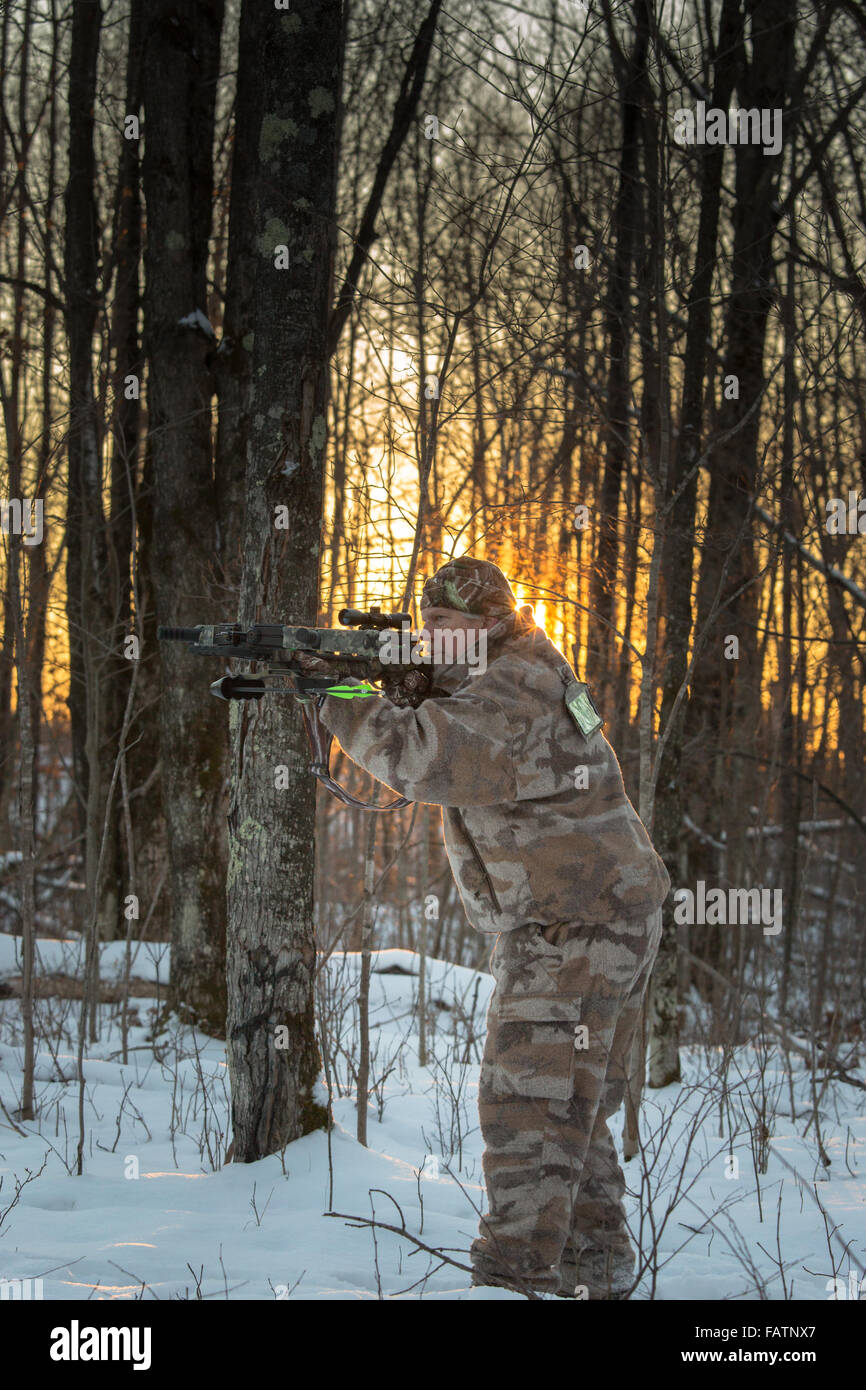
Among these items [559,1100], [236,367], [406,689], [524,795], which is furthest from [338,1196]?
[236,367]

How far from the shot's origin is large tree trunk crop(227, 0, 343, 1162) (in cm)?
381

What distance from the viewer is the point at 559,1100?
2807 millimetres

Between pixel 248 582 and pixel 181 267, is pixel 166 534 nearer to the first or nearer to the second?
pixel 181 267

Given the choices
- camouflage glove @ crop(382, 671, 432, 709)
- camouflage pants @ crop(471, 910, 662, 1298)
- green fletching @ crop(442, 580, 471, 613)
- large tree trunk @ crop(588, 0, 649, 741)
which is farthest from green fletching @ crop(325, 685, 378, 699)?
large tree trunk @ crop(588, 0, 649, 741)

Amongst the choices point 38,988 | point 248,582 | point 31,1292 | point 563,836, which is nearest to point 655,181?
point 248,582

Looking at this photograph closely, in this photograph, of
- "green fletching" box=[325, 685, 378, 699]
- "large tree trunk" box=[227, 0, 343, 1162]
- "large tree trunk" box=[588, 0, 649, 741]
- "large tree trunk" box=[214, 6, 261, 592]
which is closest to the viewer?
"green fletching" box=[325, 685, 378, 699]

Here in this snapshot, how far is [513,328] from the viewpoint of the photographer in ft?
14.7

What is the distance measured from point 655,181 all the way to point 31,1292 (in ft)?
15.4

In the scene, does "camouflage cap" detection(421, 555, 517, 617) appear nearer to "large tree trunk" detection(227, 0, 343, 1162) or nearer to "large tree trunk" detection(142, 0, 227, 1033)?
"large tree trunk" detection(227, 0, 343, 1162)

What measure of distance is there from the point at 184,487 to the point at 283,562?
3.08 m

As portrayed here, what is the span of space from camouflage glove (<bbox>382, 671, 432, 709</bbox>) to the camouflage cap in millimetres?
240

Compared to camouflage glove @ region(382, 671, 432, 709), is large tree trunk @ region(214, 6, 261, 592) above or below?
above

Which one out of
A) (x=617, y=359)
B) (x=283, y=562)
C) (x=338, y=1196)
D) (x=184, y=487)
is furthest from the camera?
(x=184, y=487)

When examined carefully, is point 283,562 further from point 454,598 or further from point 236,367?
point 236,367
